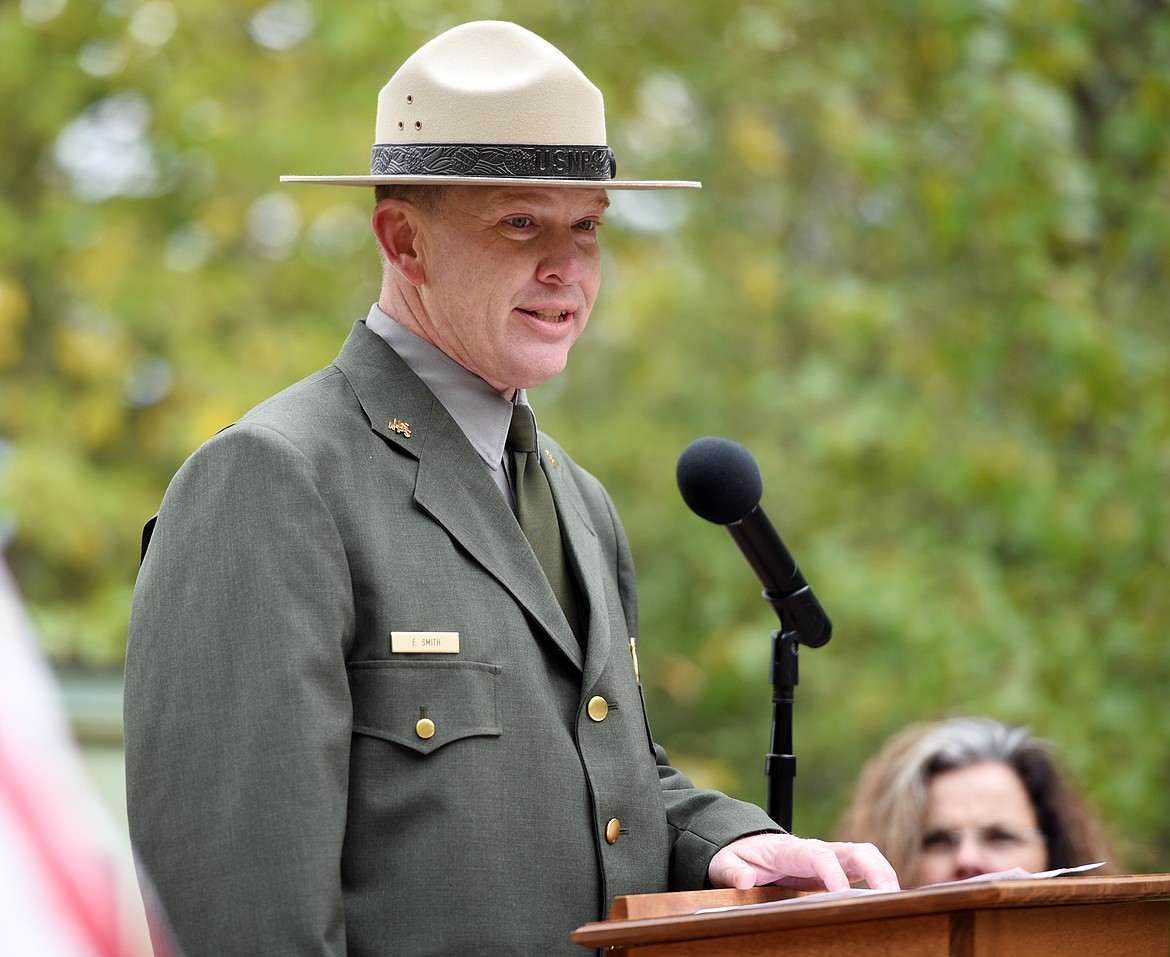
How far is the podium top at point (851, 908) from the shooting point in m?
1.65

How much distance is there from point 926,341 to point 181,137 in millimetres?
2598

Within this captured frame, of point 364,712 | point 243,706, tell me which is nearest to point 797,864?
point 364,712

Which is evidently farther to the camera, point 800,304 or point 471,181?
point 800,304

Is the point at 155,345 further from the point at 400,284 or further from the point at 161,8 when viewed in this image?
the point at 400,284

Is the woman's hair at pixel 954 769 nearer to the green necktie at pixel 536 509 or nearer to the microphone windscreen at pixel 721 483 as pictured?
the microphone windscreen at pixel 721 483

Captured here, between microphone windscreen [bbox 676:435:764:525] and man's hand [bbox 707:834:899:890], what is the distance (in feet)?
1.59

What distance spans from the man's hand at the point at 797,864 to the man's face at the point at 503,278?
707 mm

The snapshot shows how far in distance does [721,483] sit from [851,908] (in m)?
0.99

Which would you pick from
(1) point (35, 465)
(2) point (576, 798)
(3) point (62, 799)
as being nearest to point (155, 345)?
(1) point (35, 465)

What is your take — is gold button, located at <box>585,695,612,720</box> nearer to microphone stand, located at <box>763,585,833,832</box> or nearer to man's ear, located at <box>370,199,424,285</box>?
microphone stand, located at <box>763,585,833,832</box>

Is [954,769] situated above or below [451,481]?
below

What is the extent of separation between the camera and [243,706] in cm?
198

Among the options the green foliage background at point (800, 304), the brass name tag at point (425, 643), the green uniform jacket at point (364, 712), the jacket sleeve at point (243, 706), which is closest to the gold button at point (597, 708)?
the green uniform jacket at point (364, 712)

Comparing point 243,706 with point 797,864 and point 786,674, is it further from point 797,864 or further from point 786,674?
point 786,674
